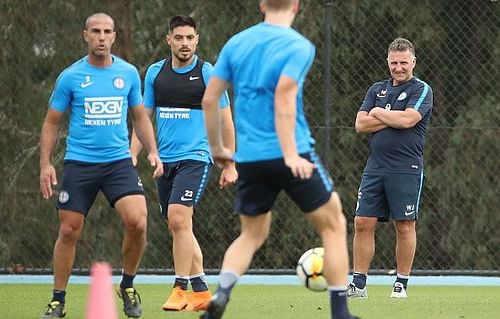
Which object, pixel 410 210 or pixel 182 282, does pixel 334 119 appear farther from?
pixel 182 282

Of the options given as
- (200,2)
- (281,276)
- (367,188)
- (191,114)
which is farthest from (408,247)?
(200,2)

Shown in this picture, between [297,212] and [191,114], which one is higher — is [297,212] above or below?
below

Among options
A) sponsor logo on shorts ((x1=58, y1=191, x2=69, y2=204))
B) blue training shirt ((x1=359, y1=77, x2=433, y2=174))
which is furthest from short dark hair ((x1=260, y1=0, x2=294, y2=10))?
blue training shirt ((x1=359, y1=77, x2=433, y2=174))

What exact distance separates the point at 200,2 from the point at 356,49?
169 cm

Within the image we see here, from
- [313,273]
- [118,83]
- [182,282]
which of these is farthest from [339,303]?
[182,282]

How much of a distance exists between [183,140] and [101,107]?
4.11 feet

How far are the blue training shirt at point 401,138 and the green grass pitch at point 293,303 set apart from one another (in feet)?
3.40

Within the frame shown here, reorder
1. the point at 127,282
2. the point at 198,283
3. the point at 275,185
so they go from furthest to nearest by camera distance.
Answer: the point at 198,283, the point at 127,282, the point at 275,185

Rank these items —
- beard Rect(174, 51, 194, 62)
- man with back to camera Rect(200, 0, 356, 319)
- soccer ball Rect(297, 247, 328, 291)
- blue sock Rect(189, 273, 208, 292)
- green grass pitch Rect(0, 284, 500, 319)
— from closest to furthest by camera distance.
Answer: man with back to camera Rect(200, 0, 356, 319) → soccer ball Rect(297, 247, 328, 291) → green grass pitch Rect(0, 284, 500, 319) → blue sock Rect(189, 273, 208, 292) → beard Rect(174, 51, 194, 62)

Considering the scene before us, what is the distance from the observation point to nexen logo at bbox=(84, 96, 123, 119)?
339 inches

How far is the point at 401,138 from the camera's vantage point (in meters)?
10.7

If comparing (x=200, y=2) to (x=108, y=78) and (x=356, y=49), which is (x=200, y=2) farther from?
(x=108, y=78)

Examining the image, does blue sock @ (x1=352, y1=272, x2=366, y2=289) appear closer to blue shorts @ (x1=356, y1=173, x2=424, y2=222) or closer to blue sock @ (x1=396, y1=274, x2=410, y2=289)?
blue sock @ (x1=396, y1=274, x2=410, y2=289)

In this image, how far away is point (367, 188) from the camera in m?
10.7
